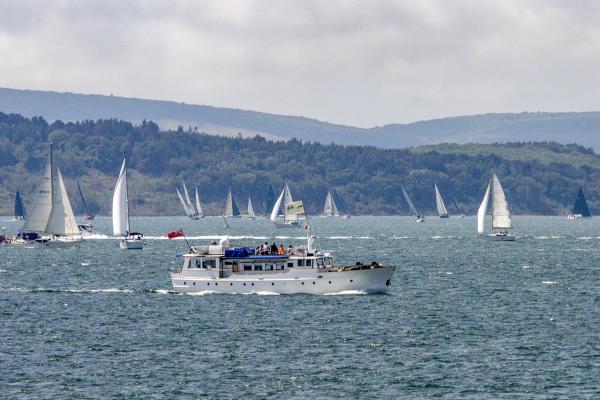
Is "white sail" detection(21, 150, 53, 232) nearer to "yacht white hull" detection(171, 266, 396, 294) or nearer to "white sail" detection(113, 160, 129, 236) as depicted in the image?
"white sail" detection(113, 160, 129, 236)

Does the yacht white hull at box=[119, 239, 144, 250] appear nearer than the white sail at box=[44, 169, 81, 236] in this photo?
No

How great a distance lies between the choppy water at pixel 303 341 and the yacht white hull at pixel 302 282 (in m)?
0.85

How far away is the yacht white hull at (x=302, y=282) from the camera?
330 ft

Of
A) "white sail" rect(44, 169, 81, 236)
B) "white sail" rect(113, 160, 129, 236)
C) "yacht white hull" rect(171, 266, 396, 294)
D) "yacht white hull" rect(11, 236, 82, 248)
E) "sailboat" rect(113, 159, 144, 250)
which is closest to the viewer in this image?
"yacht white hull" rect(171, 266, 396, 294)

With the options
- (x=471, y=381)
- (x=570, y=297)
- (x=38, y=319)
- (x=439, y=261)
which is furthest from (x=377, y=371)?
(x=439, y=261)

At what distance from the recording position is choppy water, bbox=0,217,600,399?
64562mm

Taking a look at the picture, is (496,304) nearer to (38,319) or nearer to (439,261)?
(38,319)

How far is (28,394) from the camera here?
6216 centimetres

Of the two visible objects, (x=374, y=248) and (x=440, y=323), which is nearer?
(x=440, y=323)

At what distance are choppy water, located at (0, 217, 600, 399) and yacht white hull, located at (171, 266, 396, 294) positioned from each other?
0.85 m


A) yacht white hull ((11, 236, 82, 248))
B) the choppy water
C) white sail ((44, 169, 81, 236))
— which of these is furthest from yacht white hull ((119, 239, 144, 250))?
the choppy water

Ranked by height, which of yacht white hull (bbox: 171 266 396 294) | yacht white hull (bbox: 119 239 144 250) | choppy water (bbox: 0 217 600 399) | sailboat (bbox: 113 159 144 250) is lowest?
choppy water (bbox: 0 217 600 399)

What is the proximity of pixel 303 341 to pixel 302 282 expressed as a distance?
2192 cm

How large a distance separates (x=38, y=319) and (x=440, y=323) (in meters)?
27.0
